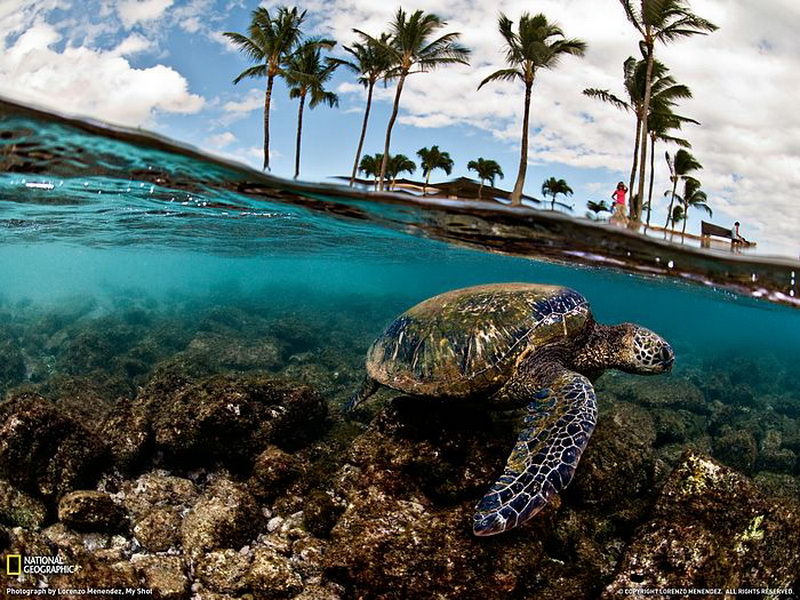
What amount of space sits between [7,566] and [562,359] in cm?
558

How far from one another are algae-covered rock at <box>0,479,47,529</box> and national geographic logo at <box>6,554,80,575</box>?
3.80 feet

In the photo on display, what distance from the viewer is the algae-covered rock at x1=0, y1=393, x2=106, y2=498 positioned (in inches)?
201

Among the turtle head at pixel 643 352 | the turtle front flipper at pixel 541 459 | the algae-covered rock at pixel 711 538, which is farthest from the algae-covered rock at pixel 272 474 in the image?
the turtle head at pixel 643 352

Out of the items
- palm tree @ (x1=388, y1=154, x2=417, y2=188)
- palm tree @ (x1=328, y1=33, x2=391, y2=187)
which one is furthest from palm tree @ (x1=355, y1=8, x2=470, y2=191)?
palm tree @ (x1=388, y1=154, x2=417, y2=188)

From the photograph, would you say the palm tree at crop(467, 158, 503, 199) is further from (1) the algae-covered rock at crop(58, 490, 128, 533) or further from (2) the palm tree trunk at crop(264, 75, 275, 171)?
(1) the algae-covered rock at crop(58, 490, 128, 533)

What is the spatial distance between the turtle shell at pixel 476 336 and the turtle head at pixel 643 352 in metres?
0.50

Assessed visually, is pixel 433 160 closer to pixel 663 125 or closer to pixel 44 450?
pixel 663 125

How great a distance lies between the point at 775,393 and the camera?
65.8ft

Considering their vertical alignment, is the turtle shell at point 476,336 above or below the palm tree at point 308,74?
below

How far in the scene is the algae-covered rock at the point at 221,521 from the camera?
4637 mm

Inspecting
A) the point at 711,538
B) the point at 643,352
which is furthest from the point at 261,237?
the point at 711,538

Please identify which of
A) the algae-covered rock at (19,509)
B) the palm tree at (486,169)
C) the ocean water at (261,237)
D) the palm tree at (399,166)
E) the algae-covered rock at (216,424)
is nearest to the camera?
the algae-covered rock at (19,509)

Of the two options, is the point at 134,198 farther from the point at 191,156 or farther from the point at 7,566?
the point at 7,566

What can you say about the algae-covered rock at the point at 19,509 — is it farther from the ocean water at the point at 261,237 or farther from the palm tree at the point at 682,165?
the palm tree at the point at 682,165
